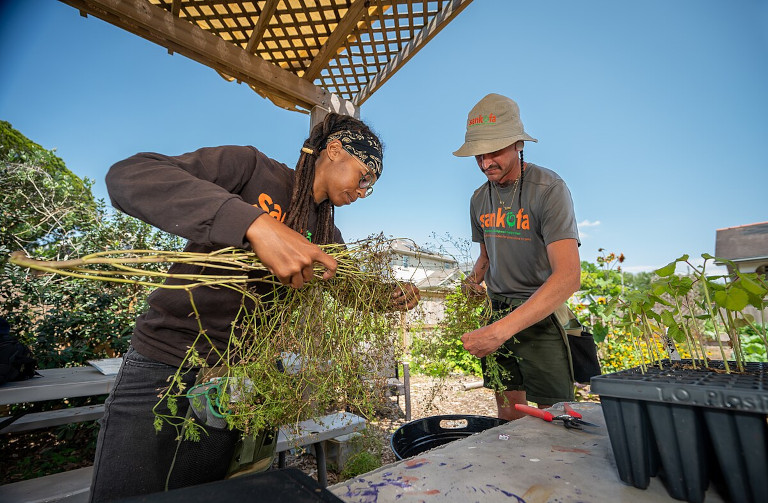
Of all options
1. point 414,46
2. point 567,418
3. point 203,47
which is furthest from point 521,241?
point 203,47

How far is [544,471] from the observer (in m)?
1.03

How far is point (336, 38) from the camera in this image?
10.6 feet

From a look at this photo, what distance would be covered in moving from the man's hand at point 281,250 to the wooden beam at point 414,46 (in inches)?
108

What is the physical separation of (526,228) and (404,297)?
1.08 metres

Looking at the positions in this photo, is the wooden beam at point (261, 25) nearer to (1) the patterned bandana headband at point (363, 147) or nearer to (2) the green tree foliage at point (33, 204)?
(1) the patterned bandana headband at point (363, 147)

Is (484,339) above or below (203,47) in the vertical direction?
below

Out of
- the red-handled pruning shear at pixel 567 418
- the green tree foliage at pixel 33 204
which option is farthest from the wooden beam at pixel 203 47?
the red-handled pruning shear at pixel 567 418

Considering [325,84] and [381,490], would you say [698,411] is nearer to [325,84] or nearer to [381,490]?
[381,490]

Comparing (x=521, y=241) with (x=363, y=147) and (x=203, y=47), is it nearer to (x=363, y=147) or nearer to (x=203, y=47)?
(x=363, y=147)

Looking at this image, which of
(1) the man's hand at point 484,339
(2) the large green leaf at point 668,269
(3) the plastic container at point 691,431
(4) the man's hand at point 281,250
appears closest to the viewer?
(3) the plastic container at point 691,431

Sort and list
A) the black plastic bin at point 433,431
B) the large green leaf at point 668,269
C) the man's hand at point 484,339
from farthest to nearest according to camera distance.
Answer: the black plastic bin at point 433,431
the man's hand at point 484,339
the large green leaf at point 668,269

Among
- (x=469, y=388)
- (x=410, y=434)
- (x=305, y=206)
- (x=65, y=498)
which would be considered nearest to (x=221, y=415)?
(x=305, y=206)

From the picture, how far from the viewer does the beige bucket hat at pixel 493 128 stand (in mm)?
2051

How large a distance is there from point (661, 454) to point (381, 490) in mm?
703
